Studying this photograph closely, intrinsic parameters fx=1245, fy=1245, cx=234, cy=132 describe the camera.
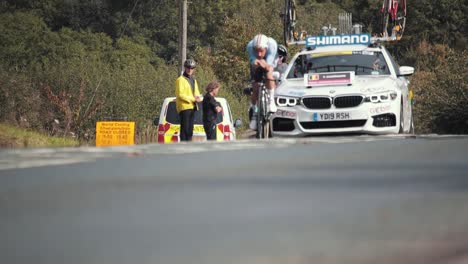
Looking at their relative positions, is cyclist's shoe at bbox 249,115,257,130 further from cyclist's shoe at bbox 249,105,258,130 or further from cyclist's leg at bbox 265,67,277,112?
cyclist's leg at bbox 265,67,277,112

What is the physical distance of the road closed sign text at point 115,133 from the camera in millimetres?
25516

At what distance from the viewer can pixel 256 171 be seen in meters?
4.12

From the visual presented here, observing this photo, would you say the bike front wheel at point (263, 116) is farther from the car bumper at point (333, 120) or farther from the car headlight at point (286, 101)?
the car headlight at point (286, 101)

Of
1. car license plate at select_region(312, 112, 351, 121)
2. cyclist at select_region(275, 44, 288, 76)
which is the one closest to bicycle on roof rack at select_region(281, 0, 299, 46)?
cyclist at select_region(275, 44, 288, 76)

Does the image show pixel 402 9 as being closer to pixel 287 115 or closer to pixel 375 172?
pixel 287 115

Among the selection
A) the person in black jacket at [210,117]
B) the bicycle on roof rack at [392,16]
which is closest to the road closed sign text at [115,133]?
the bicycle on roof rack at [392,16]

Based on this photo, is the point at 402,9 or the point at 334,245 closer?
the point at 334,245

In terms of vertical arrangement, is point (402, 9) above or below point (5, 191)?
above

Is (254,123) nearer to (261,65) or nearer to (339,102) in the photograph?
(261,65)

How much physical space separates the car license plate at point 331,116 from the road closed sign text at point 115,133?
10.1 m

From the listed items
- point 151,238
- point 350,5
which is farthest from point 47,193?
point 350,5

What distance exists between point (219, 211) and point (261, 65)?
1185 centimetres

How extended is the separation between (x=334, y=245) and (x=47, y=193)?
76cm

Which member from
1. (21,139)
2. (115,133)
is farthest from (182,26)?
(115,133)
